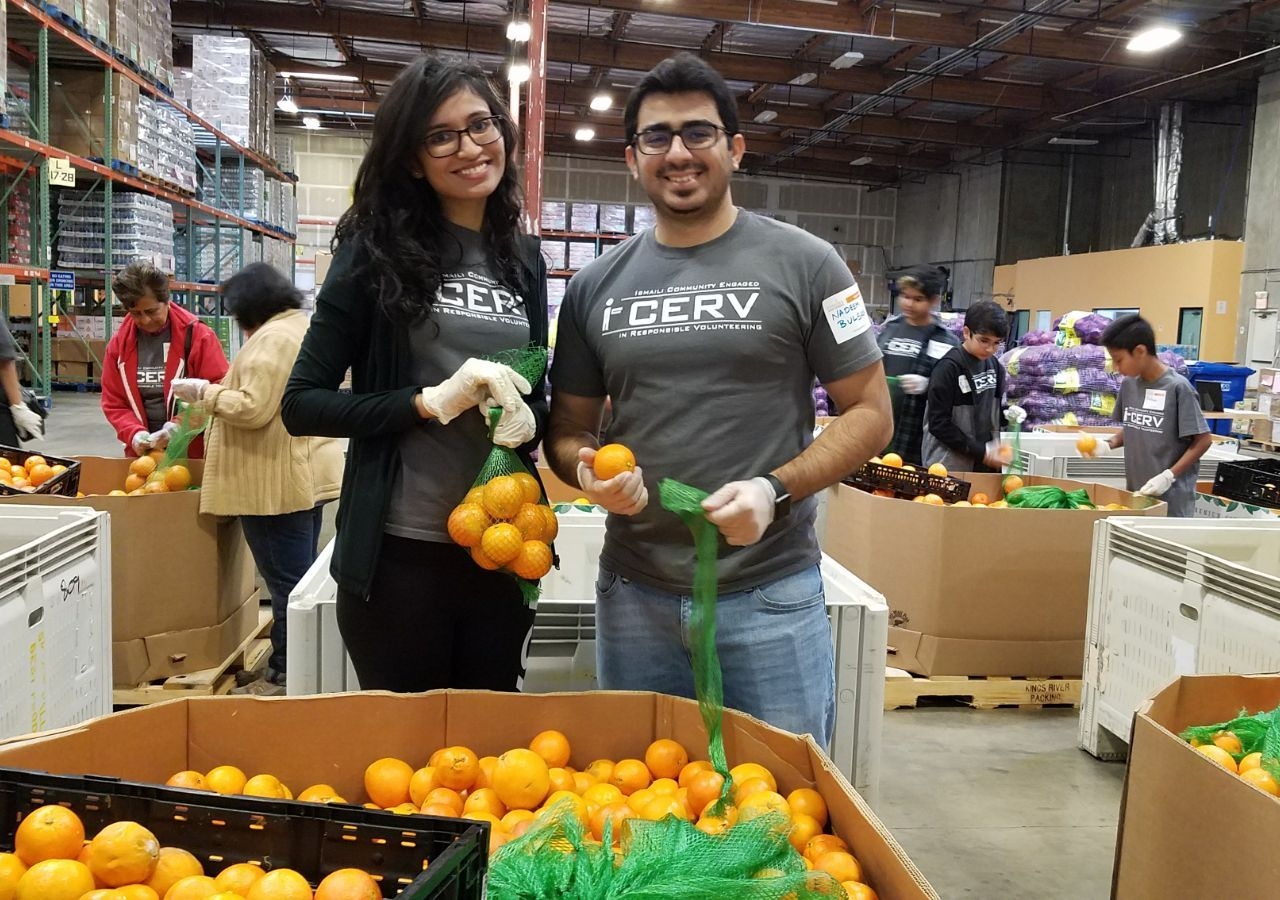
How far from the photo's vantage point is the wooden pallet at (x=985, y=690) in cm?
404

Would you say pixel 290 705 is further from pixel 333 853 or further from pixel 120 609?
pixel 120 609

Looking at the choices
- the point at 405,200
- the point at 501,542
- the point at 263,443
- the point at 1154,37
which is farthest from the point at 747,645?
the point at 1154,37

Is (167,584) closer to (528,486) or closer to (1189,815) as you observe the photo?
(528,486)

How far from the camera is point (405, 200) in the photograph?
5.44ft

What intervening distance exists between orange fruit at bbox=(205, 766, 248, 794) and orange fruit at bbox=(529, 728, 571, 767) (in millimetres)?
436

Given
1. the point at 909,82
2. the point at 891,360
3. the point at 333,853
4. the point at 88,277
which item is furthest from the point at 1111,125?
the point at 333,853

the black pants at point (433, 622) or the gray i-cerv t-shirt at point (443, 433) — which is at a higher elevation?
the gray i-cerv t-shirt at point (443, 433)

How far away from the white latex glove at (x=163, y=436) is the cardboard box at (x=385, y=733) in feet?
9.84

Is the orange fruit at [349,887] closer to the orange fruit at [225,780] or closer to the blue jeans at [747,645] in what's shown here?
the orange fruit at [225,780]

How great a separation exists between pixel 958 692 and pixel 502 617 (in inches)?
114

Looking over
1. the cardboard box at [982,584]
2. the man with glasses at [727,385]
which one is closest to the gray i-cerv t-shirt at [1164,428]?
the cardboard box at [982,584]

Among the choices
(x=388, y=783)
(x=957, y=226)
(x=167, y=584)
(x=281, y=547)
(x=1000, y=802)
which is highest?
(x=957, y=226)

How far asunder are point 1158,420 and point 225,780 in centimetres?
450

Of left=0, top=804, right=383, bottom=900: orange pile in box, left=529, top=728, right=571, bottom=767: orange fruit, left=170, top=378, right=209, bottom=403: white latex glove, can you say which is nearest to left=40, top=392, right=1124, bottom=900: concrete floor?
left=529, top=728, right=571, bottom=767: orange fruit
